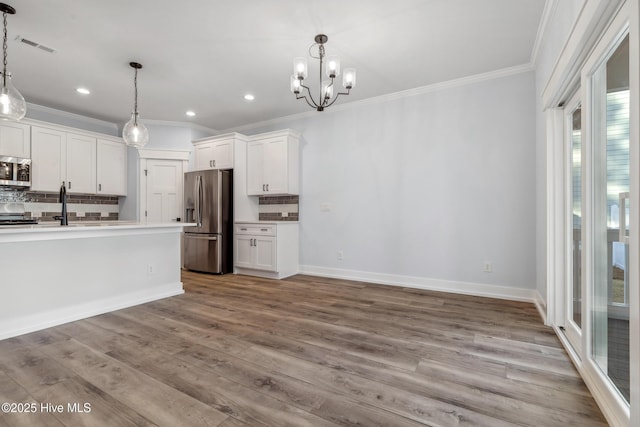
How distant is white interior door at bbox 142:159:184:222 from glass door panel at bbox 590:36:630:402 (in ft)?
18.7

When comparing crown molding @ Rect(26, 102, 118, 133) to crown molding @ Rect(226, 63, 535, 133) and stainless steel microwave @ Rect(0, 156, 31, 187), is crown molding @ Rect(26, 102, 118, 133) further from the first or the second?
crown molding @ Rect(226, 63, 535, 133)

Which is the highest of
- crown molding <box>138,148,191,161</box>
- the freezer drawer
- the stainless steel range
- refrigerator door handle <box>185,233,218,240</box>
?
crown molding <box>138,148,191,161</box>

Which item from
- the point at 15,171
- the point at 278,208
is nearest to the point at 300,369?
the point at 278,208

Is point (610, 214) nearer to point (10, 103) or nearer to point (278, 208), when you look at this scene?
point (10, 103)

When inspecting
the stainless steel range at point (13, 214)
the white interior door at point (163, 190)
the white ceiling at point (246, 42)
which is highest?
the white ceiling at point (246, 42)

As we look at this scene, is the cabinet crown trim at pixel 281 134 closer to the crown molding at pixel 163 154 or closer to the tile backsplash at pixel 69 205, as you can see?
the crown molding at pixel 163 154

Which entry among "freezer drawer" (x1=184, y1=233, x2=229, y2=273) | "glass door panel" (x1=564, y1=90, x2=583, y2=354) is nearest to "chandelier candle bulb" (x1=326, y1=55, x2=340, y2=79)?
"glass door panel" (x1=564, y1=90, x2=583, y2=354)

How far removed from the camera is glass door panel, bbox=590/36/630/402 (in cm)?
148

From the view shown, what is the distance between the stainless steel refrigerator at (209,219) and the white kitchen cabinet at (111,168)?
1.26 meters

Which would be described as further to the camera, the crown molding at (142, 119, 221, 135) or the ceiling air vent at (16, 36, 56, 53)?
the crown molding at (142, 119, 221, 135)

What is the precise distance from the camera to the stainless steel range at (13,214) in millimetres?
4102

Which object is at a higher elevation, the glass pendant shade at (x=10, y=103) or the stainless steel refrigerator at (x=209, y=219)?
the glass pendant shade at (x=10, y=103)

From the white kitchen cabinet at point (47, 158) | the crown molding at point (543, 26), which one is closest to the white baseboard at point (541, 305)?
the crown molding at point (543, 26)

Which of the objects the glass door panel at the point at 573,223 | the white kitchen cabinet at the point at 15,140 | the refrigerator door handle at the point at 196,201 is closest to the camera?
the glass door panel at the point at 573,223
